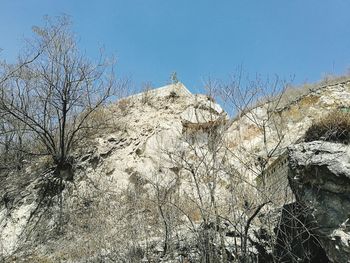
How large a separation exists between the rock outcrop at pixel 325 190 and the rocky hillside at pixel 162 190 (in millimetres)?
117

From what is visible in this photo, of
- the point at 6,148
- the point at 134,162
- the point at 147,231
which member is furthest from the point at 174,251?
the point at 6,148

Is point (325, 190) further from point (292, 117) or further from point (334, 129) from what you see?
point (292, 117)

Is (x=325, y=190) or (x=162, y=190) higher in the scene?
(x=162, y=190)

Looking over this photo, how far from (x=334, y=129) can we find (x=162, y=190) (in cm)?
454

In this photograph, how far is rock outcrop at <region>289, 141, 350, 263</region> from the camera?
6969 millimetres

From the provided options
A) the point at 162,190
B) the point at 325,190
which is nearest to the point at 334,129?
the point at 325,190

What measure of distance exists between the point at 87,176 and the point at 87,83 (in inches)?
111

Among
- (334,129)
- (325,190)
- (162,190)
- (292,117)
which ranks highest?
(292,117)

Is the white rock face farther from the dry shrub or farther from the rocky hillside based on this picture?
the dry shrub

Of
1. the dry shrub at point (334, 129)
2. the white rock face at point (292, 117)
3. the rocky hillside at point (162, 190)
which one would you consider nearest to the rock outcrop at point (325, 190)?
the rocky hillside at point (162, 190)

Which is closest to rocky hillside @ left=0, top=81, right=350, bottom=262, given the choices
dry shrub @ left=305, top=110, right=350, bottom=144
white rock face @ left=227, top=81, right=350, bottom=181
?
white rock face @ left=227, top=81, right=350, bottom=181

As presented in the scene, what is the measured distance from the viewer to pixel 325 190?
7.38m

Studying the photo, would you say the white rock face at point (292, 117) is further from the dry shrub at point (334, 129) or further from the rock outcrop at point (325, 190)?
the rock outcrop at point (325, 190)

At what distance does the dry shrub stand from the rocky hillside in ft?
3.13
